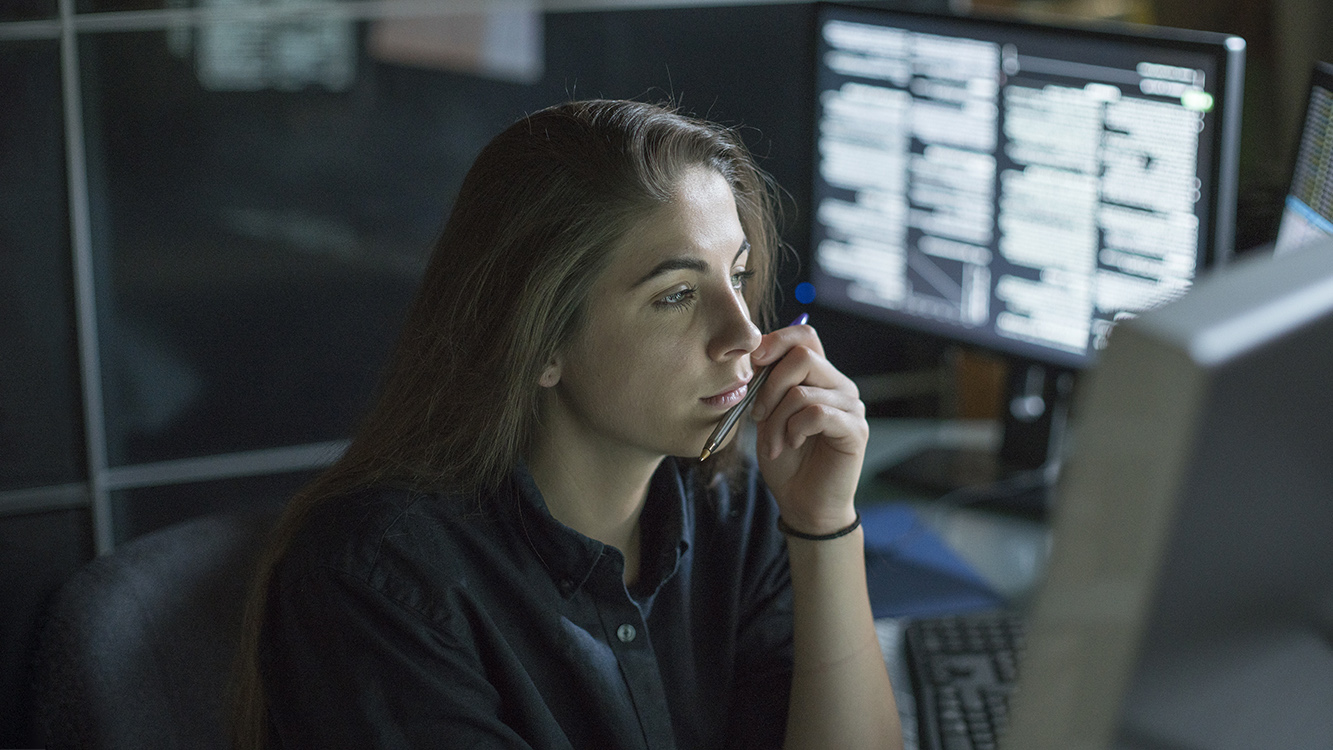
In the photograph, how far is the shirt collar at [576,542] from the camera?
39.5 inches

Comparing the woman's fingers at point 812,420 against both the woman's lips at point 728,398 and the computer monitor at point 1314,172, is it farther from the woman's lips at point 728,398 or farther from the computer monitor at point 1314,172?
the computer monitor at point 1314,172

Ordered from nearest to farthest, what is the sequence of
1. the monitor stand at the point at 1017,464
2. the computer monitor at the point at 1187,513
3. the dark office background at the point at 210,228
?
1. the computer monitor at the point at 1187,513
2. the dark office background at the point at 210,228
3. the monitor stand at the point at 1017,464

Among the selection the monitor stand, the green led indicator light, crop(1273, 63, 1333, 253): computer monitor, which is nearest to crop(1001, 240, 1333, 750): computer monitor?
crop(1273, 63, 1333, 253): computer monitor

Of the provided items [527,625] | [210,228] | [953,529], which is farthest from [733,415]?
[210,228]

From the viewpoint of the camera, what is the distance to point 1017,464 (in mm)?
1731

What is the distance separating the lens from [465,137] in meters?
1.76

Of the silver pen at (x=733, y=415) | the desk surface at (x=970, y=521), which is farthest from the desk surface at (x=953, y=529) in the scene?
the silver pen at (x=733, y=415)

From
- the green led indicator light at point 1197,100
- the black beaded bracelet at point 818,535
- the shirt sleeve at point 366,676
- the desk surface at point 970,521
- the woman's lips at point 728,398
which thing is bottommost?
the desk surface at point 970,521

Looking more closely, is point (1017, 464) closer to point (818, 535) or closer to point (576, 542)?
point (818, 535)

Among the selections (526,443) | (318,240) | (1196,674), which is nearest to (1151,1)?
(318,240)

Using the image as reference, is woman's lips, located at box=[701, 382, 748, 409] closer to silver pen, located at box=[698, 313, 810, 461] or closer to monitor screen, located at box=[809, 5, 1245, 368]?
silver pen, located at box=[698, 313, 810, 461]

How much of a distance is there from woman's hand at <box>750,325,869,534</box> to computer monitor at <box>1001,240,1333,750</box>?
66 centimetres

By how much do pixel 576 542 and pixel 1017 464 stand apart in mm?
931

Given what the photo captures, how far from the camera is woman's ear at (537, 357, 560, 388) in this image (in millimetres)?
1020
